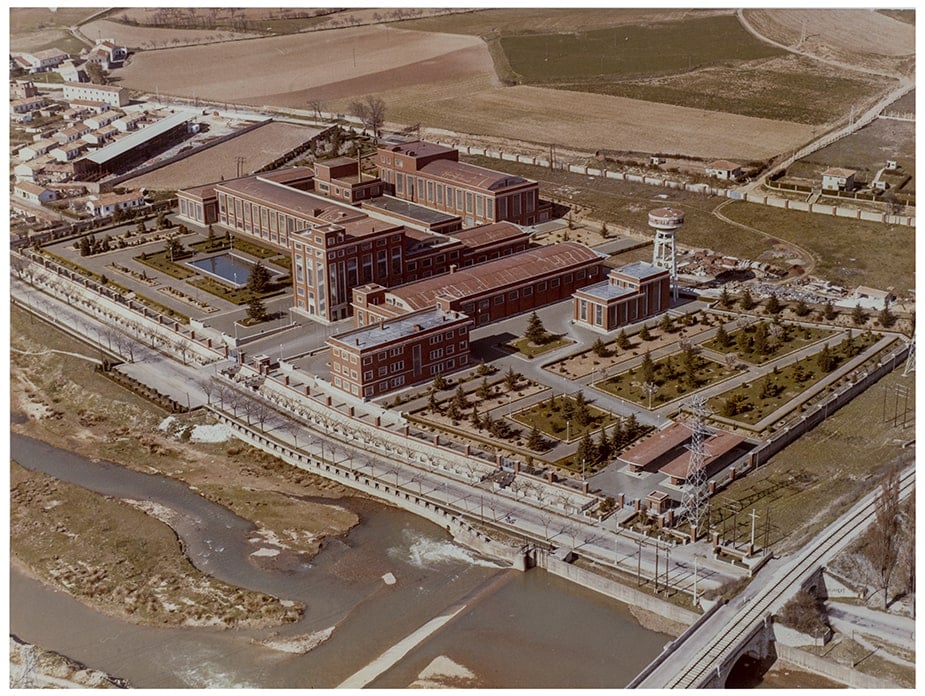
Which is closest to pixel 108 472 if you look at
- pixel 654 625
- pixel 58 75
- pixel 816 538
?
pixel 654 625

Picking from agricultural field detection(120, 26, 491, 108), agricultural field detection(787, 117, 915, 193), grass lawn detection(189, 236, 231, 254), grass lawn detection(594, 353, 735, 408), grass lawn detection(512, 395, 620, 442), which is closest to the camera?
grass lawn detection(512, 395, 620, 442)

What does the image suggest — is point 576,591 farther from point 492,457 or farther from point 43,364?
point 43,364

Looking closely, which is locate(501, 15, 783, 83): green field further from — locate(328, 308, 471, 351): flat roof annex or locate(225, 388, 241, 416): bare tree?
locate(225, 388, 241, 416): bare tree

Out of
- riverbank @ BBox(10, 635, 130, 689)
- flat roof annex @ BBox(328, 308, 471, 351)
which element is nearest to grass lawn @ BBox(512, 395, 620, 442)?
flat roof annex @ BBox(328, 308, 471, 351)

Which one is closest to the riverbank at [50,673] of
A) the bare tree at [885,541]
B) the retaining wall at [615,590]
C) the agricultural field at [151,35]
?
the retaining wall at [615,590]

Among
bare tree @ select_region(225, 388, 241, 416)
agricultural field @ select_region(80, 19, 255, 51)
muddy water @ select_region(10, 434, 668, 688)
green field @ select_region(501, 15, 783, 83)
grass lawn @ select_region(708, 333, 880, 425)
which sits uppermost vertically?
agricultural field @ select_region(80, 19, 255, 51)

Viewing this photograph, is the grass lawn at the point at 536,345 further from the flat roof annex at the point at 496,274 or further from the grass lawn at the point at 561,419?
the grass lawn at the point at 561,419

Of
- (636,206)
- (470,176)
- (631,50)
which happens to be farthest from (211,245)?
(631,50)
